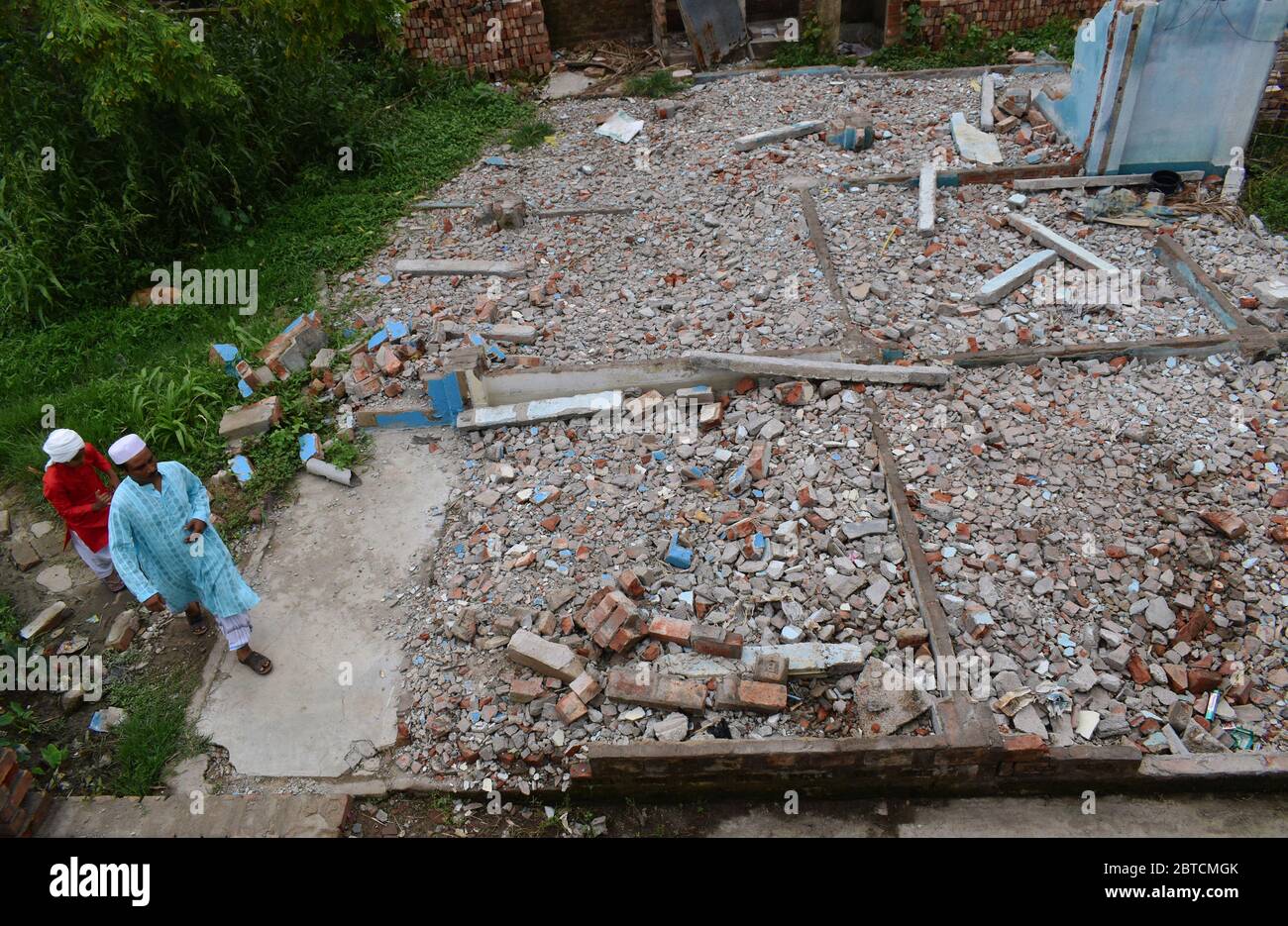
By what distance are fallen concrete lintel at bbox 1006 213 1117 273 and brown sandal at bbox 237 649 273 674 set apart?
712 centimetres

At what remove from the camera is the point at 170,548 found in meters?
4.83

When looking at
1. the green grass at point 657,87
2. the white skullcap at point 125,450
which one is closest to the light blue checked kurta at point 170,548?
the white skullcap at point 125,450

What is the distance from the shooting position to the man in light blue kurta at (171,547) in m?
4.55

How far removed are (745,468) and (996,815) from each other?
252 centimetres

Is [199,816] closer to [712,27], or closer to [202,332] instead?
[202,332]

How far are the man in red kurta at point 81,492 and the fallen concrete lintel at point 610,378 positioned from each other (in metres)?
2.68

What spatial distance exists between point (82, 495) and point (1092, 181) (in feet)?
29.5

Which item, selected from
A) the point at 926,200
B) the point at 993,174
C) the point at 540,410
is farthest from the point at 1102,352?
the point at 540,410

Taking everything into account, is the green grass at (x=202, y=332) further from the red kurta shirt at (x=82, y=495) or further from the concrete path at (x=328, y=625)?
the red kurta shirt at (x=82, y=495)

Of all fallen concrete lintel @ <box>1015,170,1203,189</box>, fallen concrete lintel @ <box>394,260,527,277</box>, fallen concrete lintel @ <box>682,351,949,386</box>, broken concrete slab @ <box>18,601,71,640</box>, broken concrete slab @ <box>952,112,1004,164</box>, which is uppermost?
broken concrete slab @ <box>952,112,1004,164</box>

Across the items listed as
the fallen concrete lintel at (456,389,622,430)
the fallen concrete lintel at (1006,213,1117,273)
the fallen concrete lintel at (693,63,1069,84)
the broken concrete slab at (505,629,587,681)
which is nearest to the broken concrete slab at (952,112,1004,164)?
the fallen concrete lintel at (1006,213,1117,273)

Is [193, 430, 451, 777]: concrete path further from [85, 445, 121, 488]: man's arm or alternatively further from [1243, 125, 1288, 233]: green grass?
[1243, 125, 1288, 233]: green grass

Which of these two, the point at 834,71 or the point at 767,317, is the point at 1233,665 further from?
the point at 834,71

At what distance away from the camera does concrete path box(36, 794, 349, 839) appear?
434 centimetres
